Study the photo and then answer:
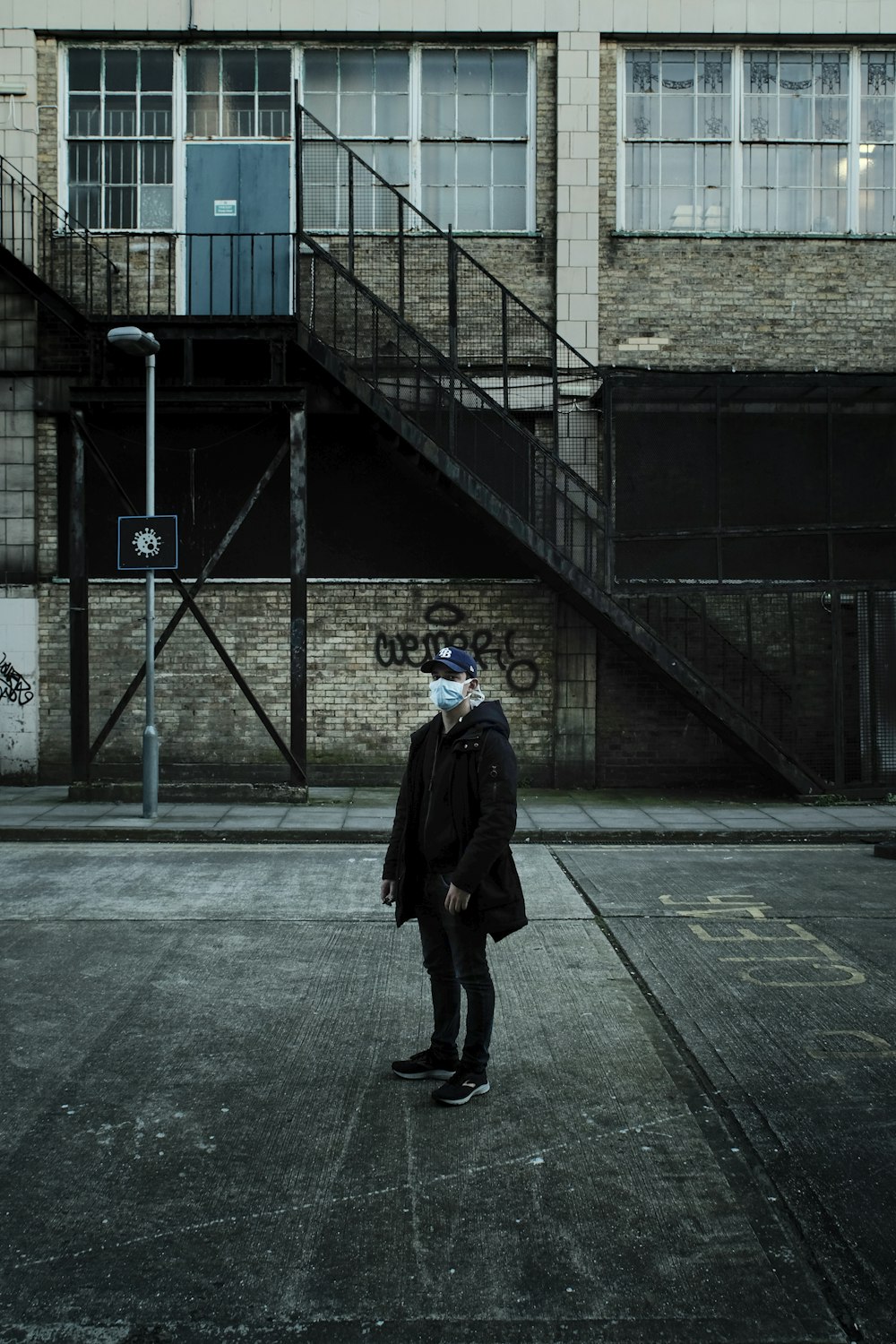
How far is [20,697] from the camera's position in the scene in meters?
15.8

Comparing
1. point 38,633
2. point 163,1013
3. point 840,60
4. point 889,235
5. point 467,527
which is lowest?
point 163,1013

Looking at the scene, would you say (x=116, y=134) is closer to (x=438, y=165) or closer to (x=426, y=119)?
(x=426, y=119)

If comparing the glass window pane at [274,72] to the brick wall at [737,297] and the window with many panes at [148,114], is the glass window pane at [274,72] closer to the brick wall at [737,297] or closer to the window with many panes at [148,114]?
the window with many panes at [148,114]

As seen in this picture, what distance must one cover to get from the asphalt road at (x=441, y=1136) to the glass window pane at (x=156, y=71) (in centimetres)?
1183

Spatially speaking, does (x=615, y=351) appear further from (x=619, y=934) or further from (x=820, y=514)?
(x=619, y=934)

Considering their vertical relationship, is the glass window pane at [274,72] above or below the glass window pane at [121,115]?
above

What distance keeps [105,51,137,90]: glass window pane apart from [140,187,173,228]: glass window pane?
53.2 inches

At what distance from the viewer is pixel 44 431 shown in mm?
15797

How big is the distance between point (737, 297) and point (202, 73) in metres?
7.60

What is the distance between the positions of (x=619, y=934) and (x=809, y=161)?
1232cm

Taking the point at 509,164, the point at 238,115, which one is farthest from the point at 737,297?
the point at 238,115

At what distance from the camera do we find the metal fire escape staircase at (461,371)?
46.1 feet

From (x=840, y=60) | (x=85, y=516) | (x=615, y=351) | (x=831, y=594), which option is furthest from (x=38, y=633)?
(x=840, y=60)

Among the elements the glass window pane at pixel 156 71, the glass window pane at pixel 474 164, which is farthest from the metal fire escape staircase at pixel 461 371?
the glass window pane at pixel 156 71
